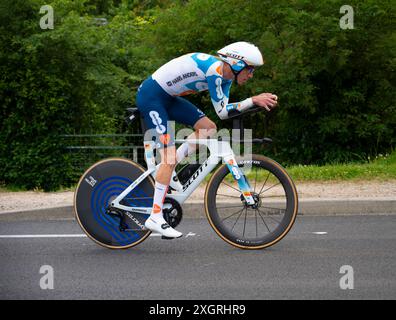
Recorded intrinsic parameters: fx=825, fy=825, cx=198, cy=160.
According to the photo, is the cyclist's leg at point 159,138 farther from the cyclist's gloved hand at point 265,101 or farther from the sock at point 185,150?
the cyclist's gloved hand at point 265,101

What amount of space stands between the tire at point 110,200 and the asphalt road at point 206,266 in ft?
0.49

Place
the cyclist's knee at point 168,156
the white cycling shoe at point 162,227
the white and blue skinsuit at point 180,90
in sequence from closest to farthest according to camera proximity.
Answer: the white and blue skinsuit at point 180,90 → the white cycling shoe at point 162,227 → the cyclist's knee at point 168,156

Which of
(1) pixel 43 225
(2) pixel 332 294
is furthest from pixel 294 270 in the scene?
Answer: (1) pixel 43 225

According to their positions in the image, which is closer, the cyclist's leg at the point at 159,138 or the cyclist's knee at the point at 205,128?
the cyclist's leg at the point at 159,138

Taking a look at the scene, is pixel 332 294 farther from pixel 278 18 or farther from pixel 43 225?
pixel 278 18

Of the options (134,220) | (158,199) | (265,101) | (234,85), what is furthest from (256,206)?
(234,85)

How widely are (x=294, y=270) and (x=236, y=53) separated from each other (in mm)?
1828

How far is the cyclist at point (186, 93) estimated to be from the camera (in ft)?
22.2

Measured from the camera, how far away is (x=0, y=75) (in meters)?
12.9

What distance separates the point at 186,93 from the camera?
7008mm

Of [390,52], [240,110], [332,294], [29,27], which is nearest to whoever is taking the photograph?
[332,294]

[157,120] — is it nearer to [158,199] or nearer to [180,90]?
[180,90]

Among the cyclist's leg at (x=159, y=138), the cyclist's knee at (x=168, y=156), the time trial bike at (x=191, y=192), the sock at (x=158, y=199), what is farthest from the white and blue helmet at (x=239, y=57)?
the sock at (x=158, y=199)

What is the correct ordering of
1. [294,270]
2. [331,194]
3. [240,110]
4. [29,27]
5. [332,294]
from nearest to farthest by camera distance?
[332,294] → [294,270] → [240,110] → [331,194] → [29,27]
